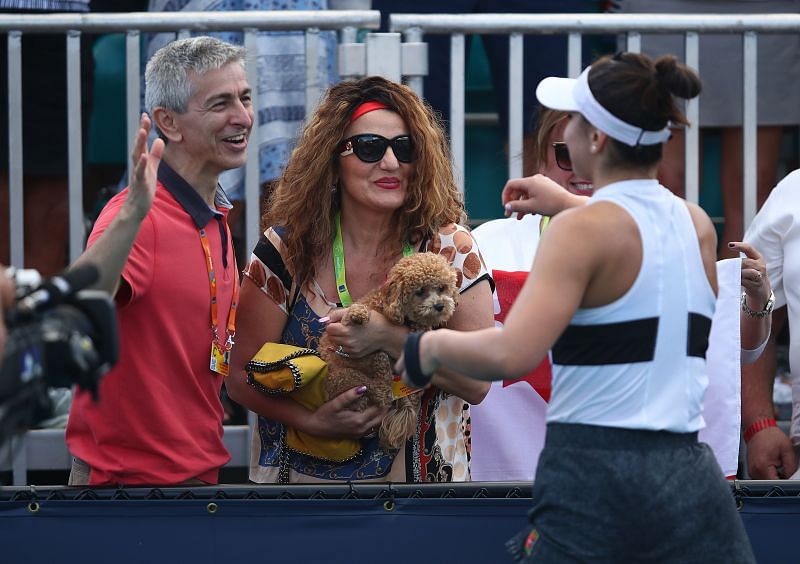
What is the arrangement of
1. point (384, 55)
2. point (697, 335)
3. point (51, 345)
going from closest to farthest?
point (51, 345), point (697, 335), point (384, 55)

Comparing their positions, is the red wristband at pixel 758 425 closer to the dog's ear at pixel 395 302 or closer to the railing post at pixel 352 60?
the dog's ear at pixel 395 302

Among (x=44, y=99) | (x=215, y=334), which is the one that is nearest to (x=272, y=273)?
(x=215, y=334)

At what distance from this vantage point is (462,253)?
155 inches

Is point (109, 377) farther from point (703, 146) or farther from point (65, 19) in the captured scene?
point (703, 146)

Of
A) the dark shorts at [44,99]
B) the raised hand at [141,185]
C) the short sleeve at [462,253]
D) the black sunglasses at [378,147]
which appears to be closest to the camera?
the raised hand at [141,185]

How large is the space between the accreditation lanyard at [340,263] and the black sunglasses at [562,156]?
26.8 inches

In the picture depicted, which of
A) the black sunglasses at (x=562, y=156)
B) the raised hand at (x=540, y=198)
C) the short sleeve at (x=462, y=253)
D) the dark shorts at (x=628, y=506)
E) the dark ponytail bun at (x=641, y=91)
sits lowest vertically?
the dark shorts at (x=628, y=506)

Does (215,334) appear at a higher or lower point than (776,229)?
lower

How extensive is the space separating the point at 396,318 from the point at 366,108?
2.35ft

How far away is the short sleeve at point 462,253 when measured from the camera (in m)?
3.90

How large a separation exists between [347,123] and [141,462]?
1184 millimetres

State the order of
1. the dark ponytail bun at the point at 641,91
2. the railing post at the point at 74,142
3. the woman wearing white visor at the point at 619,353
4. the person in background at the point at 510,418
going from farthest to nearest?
the railing post at the point at 74,142
the person in background at the point at 510,418
the dark ponytail bun at the point at 641,91
the woman wearing white visor at the point at 619,353

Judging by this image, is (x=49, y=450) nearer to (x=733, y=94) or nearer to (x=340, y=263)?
(x=340, y=263)

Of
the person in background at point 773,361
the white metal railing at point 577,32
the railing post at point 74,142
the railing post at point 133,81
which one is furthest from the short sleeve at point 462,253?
the railing post at point 74,142
